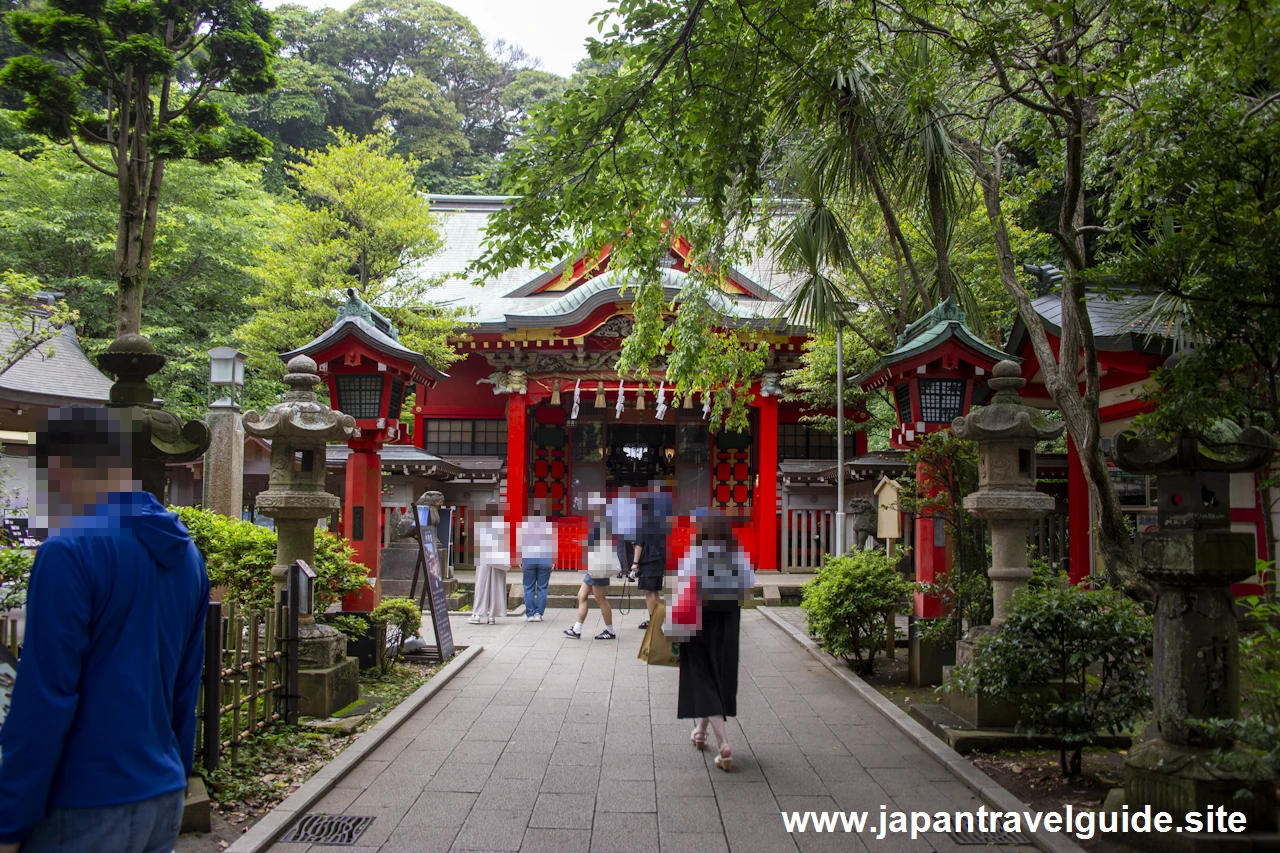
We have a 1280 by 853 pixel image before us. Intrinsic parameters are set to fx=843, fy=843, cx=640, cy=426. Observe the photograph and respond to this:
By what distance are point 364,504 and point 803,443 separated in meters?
11.6

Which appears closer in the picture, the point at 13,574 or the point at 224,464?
the point at 13,574

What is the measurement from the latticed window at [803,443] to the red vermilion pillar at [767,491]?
72.4 inches

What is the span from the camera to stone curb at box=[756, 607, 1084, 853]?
166 inches

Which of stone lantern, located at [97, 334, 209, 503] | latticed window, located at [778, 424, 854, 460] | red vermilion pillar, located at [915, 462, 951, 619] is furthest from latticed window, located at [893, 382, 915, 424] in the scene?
latticed window, located at [778, 424, 854, 460]

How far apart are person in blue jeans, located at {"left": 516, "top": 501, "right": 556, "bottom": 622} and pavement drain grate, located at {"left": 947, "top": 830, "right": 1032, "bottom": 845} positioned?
8.29 metres

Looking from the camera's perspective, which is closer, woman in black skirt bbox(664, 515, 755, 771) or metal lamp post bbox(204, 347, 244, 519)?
woman in black skirt bbox(664, 515, 755, 771)

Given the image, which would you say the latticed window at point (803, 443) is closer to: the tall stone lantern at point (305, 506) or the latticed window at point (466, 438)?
the latticed window at point (466, 438)

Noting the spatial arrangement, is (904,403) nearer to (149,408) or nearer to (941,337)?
(941,337)

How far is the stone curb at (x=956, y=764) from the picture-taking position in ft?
13.8

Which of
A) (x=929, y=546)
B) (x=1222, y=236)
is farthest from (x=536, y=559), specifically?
(x=1222, y=236)

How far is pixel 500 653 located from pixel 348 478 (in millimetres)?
2772

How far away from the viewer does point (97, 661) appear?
2273mm

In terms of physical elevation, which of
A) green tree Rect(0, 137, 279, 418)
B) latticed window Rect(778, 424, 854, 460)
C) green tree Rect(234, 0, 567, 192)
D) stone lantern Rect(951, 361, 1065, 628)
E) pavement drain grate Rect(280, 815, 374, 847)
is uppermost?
green tree Rect(234, 0, 567, 192)

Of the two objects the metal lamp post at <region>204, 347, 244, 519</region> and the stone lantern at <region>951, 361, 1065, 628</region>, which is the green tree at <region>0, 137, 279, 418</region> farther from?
the stone lantern at <region>951, 361, 1065, 628</region>
